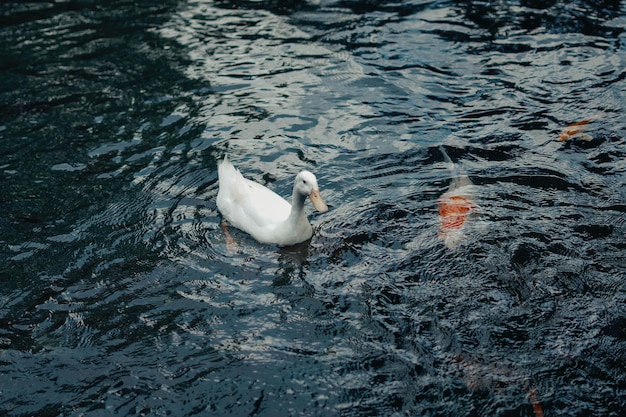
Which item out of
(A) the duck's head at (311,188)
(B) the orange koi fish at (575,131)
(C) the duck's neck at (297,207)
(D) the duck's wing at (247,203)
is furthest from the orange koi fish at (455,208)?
(D) the duck's wing at (247,203)

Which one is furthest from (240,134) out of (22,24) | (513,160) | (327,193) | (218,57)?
(22,24)

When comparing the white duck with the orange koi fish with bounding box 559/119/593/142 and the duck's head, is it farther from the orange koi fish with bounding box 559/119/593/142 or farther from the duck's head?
the orange koi fish with bounding box 559/119/593/142

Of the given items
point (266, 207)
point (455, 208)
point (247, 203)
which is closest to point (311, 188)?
point (266, 207)

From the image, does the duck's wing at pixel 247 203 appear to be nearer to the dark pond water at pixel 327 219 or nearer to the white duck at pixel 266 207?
the white duck at pixel 266 207

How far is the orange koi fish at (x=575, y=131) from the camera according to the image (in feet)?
28.3

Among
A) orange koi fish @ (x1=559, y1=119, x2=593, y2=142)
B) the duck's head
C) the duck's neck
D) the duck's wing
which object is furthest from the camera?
orange koi fish @ (x1=559, y1=119, x2=593, y2=142)

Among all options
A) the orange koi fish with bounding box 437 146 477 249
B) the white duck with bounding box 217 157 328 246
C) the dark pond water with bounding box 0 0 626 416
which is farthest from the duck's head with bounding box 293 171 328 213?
the orange koi fish with bounding box 437 146 477 249

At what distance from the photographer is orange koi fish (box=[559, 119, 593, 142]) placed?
28.3 feet

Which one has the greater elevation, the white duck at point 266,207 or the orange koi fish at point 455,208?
the white duck at point 266,207

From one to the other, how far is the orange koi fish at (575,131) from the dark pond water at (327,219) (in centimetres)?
7

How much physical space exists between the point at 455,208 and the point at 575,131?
2.45 metres

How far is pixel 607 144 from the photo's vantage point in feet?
27.7

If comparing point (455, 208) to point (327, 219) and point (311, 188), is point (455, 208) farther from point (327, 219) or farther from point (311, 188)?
point (311, 188)

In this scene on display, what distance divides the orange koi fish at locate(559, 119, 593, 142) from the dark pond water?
7cm
